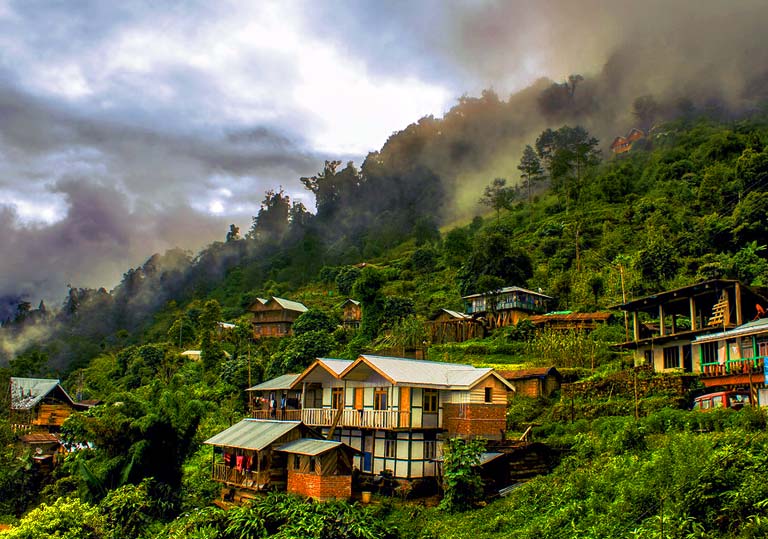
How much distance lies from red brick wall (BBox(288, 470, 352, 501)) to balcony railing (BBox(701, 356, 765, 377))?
1606 cm

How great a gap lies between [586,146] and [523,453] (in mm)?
79446

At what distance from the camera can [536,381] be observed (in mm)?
37375

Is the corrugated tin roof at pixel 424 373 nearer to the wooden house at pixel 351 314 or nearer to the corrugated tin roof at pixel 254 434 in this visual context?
the corrugated tin roof at pixel 254 434

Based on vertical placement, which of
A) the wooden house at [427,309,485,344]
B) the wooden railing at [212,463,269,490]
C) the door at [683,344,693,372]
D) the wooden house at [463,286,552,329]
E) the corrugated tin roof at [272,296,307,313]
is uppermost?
the corrugated tin roof at [272,296,307,313]

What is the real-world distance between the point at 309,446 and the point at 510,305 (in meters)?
34.3

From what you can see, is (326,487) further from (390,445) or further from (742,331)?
(742,331)

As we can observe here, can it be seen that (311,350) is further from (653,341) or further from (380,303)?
(653,341)

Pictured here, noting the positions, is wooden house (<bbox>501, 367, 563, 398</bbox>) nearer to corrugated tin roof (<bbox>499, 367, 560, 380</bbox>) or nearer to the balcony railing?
corrugated tin roof (<bbox>499, 367, 560, 380</bbox>)

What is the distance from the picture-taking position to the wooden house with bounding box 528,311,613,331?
155 feet

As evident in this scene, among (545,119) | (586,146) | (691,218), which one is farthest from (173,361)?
(545,119)

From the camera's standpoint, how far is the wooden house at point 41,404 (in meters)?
48.4

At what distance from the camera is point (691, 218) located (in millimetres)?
64500

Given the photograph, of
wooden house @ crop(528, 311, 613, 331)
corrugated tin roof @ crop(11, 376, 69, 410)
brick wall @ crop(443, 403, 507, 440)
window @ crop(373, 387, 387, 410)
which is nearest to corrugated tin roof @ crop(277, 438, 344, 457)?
window @ crop(373, 387, 387, 410)

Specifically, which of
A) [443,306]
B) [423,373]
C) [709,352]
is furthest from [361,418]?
[443,306]
